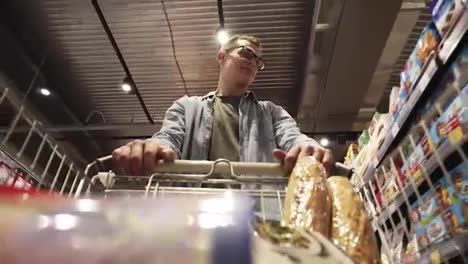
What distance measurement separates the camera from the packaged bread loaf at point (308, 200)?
0.63m

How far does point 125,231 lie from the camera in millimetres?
319

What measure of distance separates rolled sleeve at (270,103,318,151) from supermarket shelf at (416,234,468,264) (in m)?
0.50

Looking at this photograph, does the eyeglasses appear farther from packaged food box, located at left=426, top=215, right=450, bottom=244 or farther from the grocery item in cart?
the grocery item in cart

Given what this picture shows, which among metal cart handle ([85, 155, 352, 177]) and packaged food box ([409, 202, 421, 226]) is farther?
packaged food box ([409, 202, 421, 226])

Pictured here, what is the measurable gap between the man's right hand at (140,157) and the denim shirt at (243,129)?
29 centimetres

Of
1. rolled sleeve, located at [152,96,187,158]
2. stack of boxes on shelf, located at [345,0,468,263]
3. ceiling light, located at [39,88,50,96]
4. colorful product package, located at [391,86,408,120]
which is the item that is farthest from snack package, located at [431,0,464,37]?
ceiling light, located at [39,88,50,96]

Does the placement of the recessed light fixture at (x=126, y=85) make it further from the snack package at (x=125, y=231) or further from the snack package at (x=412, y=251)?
the snack package at (x=125, y=231)

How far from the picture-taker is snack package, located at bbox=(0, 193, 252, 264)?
29 cm

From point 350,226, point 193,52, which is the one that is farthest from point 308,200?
point 193,52


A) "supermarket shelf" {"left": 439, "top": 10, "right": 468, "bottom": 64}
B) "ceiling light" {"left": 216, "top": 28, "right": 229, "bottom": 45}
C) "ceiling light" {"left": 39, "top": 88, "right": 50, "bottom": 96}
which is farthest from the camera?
"ceiling light" {"left": 39, "top": 88, "right": 50, "bottom": 96}

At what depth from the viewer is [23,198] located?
0.34m

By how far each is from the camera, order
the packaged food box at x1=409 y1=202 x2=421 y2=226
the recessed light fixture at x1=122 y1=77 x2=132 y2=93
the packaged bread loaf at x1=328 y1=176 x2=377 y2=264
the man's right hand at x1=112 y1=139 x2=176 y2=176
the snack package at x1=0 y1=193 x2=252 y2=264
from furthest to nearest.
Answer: the recessed light fixture at x1=122 y1=77 x2=132 y2=93, the packaged food box at x1=409 y1=202 x2=421 y2=226, the man's right hand at x1=112 y1=139 x2=176 y2=176, the packaged bread loaf at x1=328 y1=176 x2=377 y2=264, the snack package at x1=0 y1=193 x2=252 y2=264

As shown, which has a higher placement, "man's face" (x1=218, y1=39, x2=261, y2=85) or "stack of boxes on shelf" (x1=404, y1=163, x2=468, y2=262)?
"man's face" (x1=218, y1=39, x2=261, y2=85)

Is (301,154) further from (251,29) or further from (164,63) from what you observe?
(164,63)
